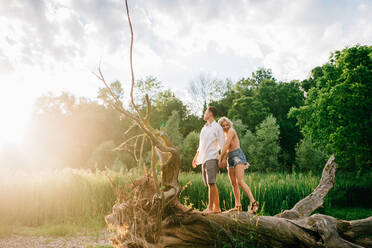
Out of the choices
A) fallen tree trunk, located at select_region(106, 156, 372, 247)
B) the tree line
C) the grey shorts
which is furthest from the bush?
the grey shorts

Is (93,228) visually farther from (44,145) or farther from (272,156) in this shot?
(44,145)

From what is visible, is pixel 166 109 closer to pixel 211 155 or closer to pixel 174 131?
pixel 174 131

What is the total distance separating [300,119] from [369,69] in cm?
394

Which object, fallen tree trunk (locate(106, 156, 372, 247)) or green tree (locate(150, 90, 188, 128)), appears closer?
fallen tree trunk (locate(106, 156, 372, 247))

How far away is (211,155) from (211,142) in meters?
0.26

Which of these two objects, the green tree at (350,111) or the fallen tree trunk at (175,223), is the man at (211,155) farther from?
the green tree at (350,111)

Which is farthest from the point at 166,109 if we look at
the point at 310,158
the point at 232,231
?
the point at 232,231

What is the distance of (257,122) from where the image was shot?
88.8ft

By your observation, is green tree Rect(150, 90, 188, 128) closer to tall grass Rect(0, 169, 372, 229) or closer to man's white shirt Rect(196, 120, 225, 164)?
tall grass Rect(0, 169, 372, 229)

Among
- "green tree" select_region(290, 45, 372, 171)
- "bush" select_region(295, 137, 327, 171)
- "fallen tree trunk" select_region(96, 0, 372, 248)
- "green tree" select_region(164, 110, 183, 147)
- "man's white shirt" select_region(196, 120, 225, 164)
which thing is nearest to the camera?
"fallen tree trunk" select_region(96, 0, 372, 248)

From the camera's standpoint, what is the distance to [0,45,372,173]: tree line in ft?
35.9

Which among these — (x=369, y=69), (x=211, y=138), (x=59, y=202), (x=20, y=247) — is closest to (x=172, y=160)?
(x=211, y=138)

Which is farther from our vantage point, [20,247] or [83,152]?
[83,152]

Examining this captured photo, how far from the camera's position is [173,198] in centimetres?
351
